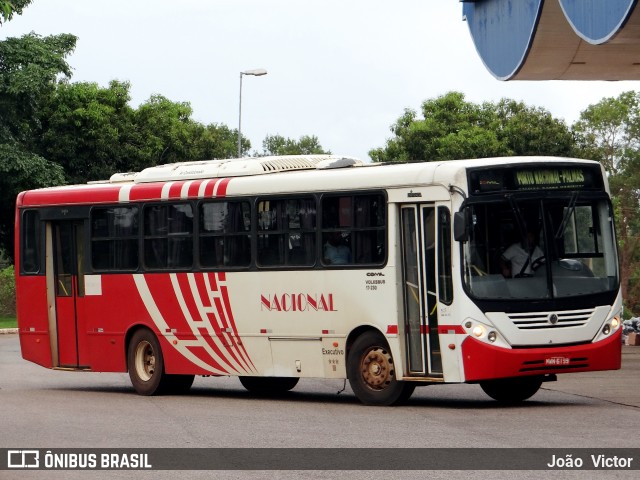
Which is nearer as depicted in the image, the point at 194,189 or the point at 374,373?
the point at 374,373

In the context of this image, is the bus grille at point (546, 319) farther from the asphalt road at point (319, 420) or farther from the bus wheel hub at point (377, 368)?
the bus wheel hub at point (377, 368)

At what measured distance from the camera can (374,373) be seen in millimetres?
18266

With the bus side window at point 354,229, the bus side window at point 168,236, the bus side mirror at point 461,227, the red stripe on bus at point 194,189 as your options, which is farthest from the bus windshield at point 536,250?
the bus side window at point 168,236

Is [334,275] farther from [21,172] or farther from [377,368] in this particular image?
[21,172]

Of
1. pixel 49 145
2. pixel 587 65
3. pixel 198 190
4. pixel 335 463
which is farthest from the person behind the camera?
pixel 49 145

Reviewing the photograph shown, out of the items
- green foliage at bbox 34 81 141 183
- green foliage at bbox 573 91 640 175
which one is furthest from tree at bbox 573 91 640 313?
green foliage at bbox 34 81 141 183

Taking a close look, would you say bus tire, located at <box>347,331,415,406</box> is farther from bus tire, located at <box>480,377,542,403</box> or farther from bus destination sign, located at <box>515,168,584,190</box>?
bus destination sign, located at <box>515,168,584,190</box>

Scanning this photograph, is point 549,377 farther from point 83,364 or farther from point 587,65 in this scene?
point 587,65

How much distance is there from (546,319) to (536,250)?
0.81 metres

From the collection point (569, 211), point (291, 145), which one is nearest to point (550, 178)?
point (569, 211)

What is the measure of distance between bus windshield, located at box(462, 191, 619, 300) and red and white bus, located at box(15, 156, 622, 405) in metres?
0.02

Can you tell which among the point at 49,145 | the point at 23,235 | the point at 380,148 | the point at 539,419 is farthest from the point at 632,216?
the point at 539,419

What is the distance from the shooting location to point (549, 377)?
18.3 meters

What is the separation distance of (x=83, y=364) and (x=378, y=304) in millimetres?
6036
